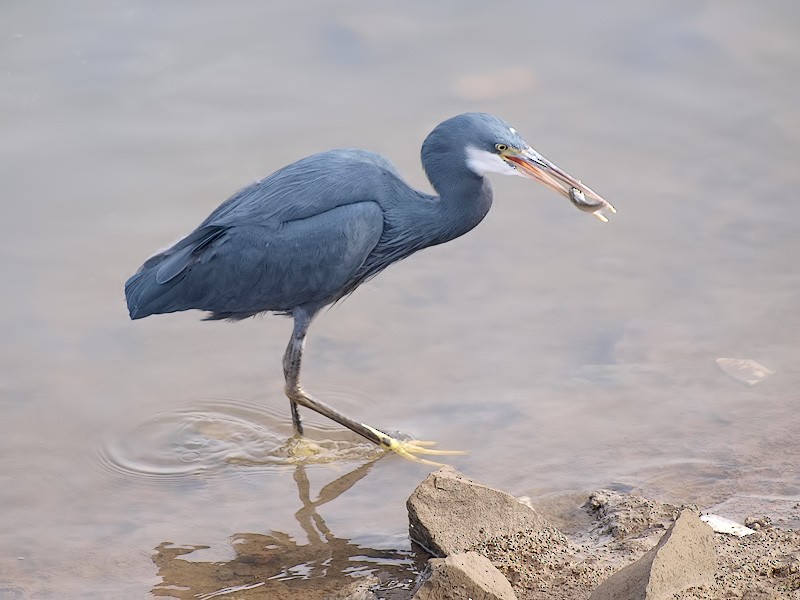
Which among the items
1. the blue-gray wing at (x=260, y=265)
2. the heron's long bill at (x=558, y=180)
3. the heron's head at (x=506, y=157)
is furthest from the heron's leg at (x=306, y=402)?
the heron's long bill at (x=558, y=180)

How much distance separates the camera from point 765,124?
8.50m

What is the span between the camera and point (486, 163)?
17.7ft

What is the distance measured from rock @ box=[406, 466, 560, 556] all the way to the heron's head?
141 centimetres

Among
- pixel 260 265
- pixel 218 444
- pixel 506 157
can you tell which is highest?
pixel 506 157

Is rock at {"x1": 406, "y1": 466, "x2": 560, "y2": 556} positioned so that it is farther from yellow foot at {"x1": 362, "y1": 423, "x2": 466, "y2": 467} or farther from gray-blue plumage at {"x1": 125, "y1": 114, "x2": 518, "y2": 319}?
gray-blue plumage at {"x1": 125, "y1": 114, "x2": 518, "y2": 319}

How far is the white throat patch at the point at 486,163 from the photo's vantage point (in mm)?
5348

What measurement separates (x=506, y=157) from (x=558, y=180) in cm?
27

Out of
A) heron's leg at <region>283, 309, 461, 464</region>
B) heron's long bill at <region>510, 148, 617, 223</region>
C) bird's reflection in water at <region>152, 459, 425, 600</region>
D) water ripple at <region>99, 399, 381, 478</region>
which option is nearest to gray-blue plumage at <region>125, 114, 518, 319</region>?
heron's leg at <region>283, 309, 461, 464</region>

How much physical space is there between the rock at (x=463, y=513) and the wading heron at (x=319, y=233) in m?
1.05

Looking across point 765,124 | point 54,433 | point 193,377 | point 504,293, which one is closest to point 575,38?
point 765,124

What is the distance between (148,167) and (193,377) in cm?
218

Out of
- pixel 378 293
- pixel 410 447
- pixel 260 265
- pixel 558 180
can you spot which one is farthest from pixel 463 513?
pixel 378 293

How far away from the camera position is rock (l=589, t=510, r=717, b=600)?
11.9 feet

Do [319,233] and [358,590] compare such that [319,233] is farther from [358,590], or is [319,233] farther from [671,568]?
[671,568]
